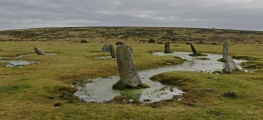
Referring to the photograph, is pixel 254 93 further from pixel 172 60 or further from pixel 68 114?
pixel 172 60

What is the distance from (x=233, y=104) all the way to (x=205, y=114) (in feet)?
11.5

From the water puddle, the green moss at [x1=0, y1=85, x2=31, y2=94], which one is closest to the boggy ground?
the green moss at [x1=0, y1=85, x2=31, y2=94]

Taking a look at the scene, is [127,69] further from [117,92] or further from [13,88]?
[13,88]

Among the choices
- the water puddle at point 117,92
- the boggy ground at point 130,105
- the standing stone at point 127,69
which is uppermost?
the standing stone at point 127,69

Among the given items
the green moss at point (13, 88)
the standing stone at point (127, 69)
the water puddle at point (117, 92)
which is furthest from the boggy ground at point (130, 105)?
the standing stone at point (127, 69)

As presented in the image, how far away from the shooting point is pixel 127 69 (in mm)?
29078

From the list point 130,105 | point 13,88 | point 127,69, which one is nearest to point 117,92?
point 127,69

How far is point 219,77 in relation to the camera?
31.1m

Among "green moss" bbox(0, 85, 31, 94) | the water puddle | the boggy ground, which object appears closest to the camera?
the boggy ground

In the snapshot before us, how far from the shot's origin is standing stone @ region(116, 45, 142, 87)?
28.8m

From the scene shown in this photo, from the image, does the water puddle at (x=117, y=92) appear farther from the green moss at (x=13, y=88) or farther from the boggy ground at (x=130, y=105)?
the green moss at (x=13, y=88)

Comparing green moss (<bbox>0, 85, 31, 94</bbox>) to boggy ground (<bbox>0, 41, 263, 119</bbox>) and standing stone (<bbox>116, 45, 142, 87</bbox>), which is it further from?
standing stone (<bbox>116, 45, 142, 87</bbox>)

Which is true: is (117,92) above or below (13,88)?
below

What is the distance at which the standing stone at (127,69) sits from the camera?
94.6 feet
